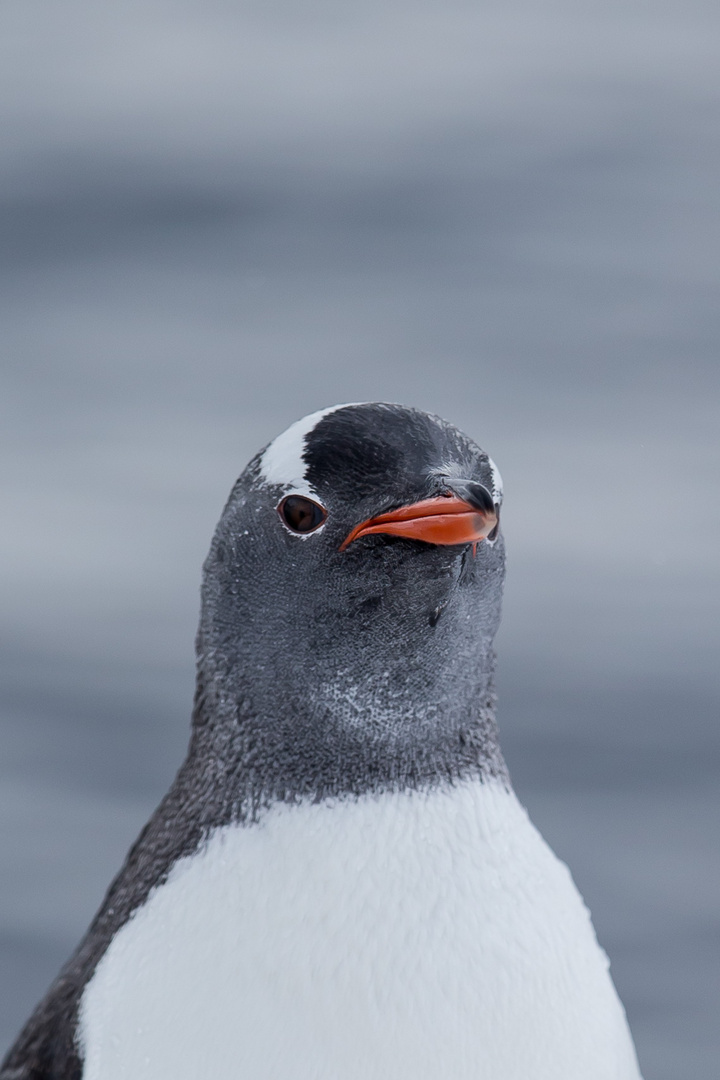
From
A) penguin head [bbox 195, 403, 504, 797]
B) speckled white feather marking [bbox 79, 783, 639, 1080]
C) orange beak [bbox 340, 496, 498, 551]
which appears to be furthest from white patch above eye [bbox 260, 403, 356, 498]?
speckled white feather marking [bbox 79, 783, 639, 1080]

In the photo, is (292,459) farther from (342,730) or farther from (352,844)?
(352,844)

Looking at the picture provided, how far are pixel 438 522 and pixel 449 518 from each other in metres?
0.01

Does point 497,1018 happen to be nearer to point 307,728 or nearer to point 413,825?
point 413,825

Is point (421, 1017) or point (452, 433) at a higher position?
point (452, 433)

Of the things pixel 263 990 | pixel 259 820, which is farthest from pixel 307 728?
pixel 263 990

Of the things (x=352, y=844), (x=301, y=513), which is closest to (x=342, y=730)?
(x=352, y=844)

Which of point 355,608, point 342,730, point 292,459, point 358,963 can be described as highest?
point 292,459

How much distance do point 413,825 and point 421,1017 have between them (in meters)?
0.20

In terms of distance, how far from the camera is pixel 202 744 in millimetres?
1987

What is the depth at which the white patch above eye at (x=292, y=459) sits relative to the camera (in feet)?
6.10

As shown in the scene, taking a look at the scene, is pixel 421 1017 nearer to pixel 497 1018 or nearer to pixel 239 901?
pixel 497 1018

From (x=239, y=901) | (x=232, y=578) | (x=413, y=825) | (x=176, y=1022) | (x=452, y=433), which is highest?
(x=452, y=433)

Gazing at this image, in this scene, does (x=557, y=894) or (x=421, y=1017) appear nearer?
(x=421, y=1017)

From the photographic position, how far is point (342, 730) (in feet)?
6.08
